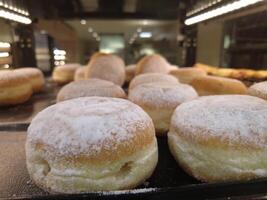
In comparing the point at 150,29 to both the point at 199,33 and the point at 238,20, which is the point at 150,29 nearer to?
the point at 199,33

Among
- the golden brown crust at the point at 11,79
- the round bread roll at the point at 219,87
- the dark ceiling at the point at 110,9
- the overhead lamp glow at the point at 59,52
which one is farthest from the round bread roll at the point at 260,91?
the overhead lamp glow at the point at 59,52

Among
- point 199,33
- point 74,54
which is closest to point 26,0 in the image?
point 74,54

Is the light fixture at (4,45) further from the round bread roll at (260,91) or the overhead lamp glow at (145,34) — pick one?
the overhead lamp glow at (145,34)

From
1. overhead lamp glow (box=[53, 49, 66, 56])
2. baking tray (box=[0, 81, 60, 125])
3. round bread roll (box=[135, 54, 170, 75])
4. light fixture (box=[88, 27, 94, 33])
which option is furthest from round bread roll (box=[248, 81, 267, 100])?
light fixture (box=[88, 27, 94, 33])

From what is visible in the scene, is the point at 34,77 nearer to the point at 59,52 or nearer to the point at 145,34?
the point at 59,52

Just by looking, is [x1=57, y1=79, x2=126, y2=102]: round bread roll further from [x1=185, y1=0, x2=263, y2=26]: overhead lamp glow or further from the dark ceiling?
the dark ceiling

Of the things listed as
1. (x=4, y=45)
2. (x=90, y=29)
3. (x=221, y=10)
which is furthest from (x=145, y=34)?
(x=4, y=45)
